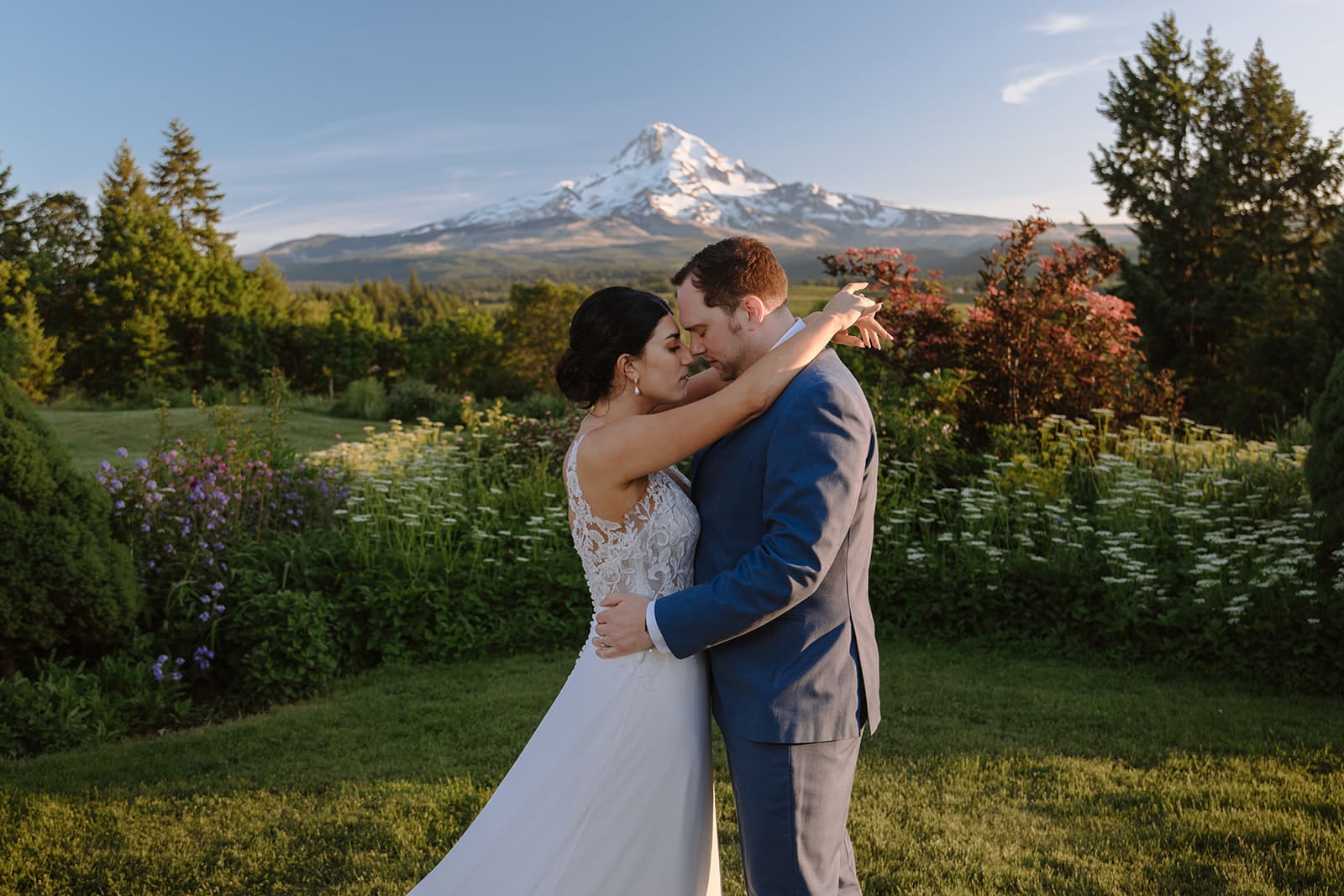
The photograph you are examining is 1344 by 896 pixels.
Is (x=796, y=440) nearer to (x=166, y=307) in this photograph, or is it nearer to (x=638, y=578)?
(x=638, y=578)

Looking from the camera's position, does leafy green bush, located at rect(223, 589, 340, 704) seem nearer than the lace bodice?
No

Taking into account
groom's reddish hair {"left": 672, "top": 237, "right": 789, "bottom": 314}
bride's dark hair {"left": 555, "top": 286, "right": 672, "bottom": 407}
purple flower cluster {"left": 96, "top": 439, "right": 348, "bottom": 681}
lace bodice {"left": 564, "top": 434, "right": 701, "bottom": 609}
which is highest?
groom's reddish hair {"left": 672, "top": 237, "right": 789, "bottom": 314}

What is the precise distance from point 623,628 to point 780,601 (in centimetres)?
45

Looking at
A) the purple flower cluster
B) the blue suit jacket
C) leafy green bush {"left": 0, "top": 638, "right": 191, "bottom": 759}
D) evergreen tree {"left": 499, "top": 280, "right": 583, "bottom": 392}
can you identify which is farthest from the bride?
evergreen tree {"left": 499, "top": 280, "right": 583, "bottom": 392}

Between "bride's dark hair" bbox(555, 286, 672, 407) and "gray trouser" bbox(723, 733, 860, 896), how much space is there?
0.98 meters

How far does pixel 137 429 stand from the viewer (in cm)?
1585

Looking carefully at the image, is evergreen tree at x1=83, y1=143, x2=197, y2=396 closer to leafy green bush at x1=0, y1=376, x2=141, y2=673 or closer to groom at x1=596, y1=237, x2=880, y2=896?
leafy green bush at x1=0, y1=376, x2=141, y2=673

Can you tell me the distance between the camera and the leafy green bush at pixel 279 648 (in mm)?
5434

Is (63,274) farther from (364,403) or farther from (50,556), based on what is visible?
(50,556)

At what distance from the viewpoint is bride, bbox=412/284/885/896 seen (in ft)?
7.68

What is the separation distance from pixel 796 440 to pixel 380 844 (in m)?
2.61

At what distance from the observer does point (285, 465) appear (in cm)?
738

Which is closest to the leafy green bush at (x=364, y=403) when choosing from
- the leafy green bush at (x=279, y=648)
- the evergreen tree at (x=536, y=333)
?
the evergreen tree at (x=536, y=333)

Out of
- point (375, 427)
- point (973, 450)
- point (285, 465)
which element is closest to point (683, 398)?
point (285, 465)
